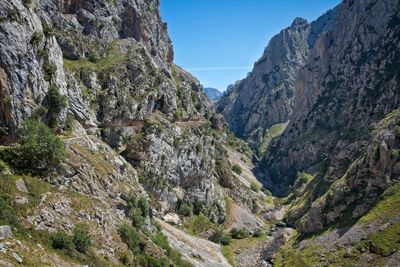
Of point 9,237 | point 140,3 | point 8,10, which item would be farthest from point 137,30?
point 9,237

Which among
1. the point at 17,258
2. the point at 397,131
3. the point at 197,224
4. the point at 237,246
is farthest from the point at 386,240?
the point at 17,258

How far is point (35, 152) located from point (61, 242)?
1778cm

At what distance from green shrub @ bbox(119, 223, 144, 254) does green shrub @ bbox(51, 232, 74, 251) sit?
51.2ft

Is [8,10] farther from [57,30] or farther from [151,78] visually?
[151,78]

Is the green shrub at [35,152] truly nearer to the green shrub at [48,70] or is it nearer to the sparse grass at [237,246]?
the green shrub at [48,70]

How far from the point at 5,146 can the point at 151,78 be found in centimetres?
7221

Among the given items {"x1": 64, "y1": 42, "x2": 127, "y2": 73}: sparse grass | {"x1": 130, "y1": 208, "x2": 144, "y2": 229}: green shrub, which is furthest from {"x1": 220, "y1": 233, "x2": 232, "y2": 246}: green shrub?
{"x1": 64, "y1": 42, "x2": 127, "y2": 73}: sparse grass

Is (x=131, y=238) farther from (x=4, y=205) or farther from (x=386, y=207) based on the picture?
(x=386, y=207)

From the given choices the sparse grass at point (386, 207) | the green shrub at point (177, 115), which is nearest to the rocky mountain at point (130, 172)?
the sparse grass at point (386, 207)

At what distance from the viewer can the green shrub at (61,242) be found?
5541 cm

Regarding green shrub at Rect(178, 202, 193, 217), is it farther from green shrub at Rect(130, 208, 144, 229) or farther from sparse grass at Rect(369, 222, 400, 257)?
sparse grass at Rect(369, 222, 400, 257)

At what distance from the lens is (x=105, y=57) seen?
130 m

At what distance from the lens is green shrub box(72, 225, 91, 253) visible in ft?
192

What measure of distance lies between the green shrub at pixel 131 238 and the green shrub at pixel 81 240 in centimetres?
1115
